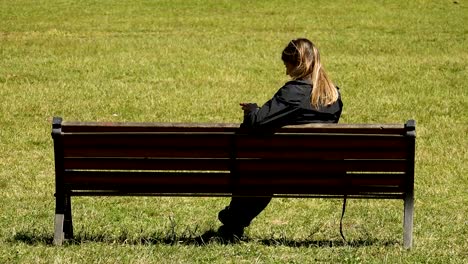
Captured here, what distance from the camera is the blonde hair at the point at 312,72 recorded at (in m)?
7.14

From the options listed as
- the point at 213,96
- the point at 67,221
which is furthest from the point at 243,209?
the point at 213,96

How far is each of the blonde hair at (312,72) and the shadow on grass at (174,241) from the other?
957 millimetres

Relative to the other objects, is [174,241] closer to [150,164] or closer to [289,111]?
[150,164]

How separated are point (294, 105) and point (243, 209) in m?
0.87

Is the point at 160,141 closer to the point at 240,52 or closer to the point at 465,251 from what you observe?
the point at 465,251

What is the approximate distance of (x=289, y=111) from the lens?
703cm

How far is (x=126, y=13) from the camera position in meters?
35.0

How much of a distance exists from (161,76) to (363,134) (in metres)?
13.5

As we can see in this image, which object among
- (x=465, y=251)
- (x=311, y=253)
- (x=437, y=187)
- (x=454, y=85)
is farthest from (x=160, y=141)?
(x=454, y=85)

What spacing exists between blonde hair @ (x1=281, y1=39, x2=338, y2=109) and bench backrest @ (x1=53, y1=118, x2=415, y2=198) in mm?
371

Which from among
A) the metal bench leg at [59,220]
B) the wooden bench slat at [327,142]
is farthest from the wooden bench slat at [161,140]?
the metal bench leg at [59,220]

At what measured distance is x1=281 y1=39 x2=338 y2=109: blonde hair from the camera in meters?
7.14

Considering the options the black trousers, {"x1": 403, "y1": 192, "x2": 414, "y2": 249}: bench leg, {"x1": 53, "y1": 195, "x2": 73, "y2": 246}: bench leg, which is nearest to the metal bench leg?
{"x1": 53, "y1": 195, "x2": 73, "y2": 246}: bench leg

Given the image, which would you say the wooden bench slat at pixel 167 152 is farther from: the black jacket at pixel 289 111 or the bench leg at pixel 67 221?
the bench leg at pixel 67 221
